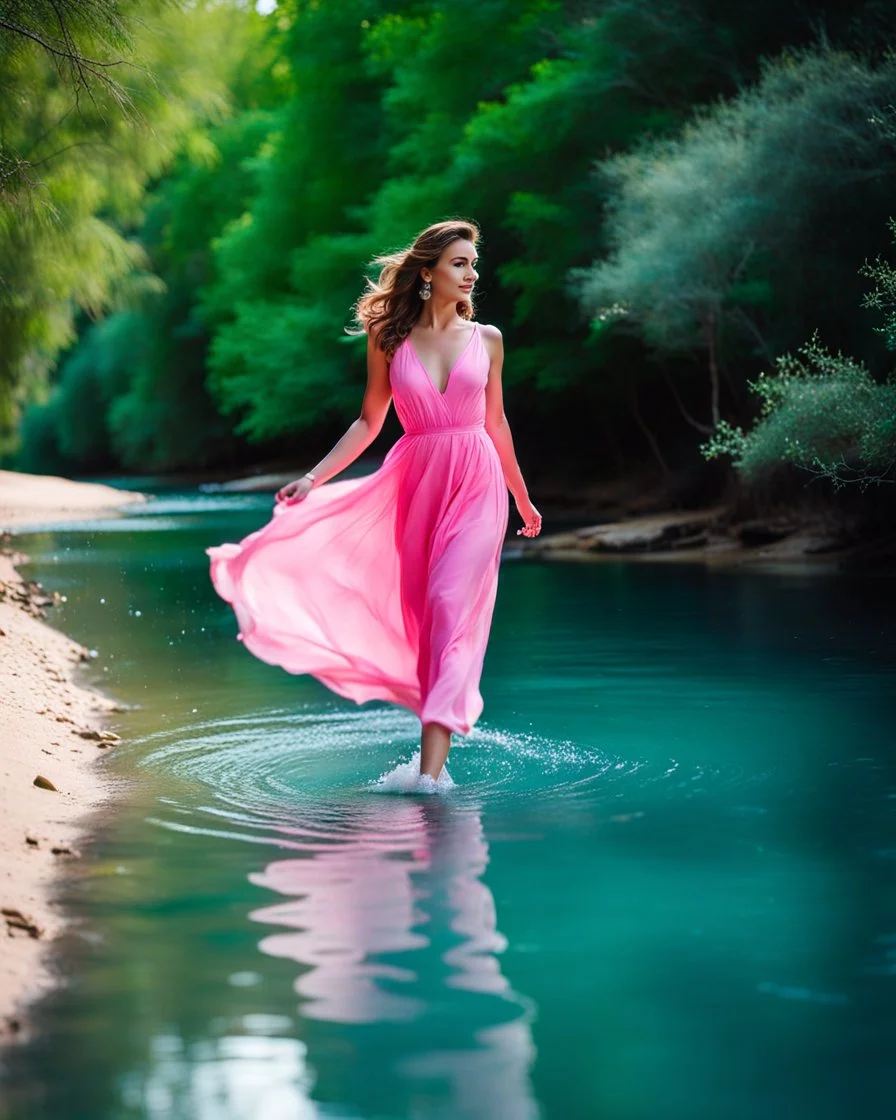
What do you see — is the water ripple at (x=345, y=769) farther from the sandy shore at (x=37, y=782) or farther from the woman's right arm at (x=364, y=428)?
the woman's right arm at (x=364, y=428)

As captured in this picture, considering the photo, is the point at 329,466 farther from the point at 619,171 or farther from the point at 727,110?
the point at 619,171

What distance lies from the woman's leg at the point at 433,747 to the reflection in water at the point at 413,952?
0.23 m

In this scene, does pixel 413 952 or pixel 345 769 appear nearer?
pixel 413 952

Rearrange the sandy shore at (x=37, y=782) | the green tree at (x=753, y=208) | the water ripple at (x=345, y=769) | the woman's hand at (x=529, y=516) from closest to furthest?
the sandy shore at (x=37, y=782), the water ripple at (x=345, y=769), the woman's hand at (x=529, y=516), the green tree at (x=753, y=208)

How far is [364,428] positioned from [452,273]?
73 centimetres

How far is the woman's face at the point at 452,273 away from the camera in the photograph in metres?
5.91

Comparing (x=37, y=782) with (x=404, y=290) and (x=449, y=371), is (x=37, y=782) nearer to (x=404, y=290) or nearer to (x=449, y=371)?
(x=449, y=371)

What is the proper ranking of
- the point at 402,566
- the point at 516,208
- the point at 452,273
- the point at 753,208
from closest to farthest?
1. the point at 452,273
2. the point at 402,566
3. the point at 753,208
4. the point at 516,208

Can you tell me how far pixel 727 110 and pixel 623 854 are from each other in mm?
15449

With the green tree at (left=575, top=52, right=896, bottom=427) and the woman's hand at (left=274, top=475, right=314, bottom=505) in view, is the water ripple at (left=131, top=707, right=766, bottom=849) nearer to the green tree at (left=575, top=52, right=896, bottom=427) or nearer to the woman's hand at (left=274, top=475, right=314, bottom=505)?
the woman's hand at (left=274, top=475, right=314, bottom=505)

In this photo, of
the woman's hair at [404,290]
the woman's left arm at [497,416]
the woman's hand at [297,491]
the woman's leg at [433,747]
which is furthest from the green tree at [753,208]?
the woman's leg at [433,747]

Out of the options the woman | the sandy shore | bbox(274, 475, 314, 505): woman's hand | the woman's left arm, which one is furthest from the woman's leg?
the sandy shore

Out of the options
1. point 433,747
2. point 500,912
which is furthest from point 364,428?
point 500,912

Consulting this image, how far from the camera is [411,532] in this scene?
6.19m
